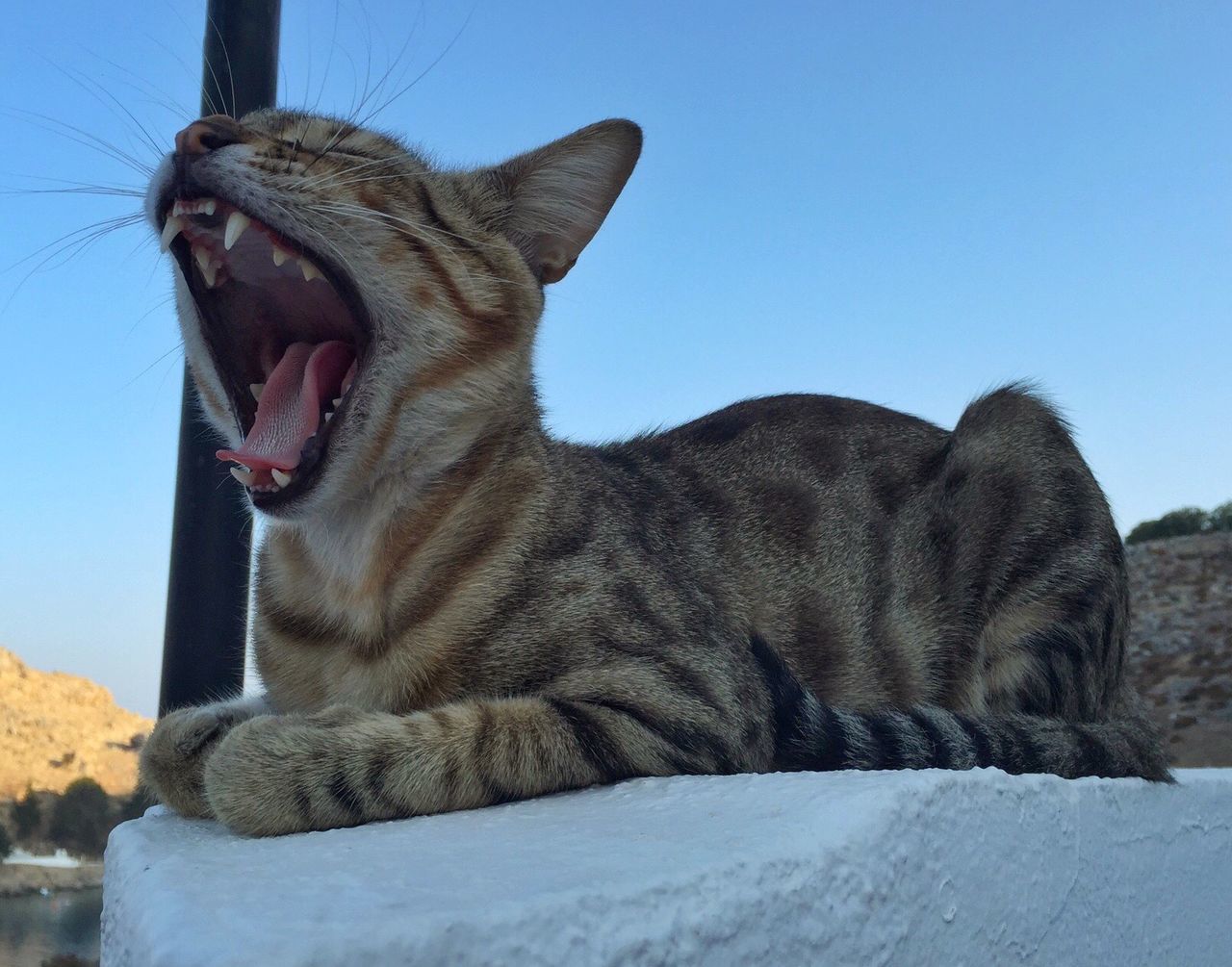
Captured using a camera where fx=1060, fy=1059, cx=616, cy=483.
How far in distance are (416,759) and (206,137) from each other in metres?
1.56

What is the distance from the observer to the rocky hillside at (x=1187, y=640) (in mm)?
11898

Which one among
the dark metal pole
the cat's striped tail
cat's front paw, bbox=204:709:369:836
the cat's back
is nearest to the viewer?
cat's front paw, bbox=204:709:369:836

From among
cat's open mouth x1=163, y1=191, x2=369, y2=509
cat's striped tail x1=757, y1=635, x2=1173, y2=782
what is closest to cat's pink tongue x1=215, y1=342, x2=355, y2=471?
cat's open mouth x1=163, y1=191, x2=369, y2=509

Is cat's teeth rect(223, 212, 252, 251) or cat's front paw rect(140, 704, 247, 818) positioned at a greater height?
cat's teeth rect(223, 212, 252, 251)

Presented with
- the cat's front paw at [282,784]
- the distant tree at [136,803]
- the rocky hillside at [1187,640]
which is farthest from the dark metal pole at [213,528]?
the rocky hillside at [1187,640]

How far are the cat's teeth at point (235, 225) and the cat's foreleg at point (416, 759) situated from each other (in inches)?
43.4

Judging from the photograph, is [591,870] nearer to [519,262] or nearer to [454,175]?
[519,262]

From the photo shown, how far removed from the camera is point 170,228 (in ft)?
8.46

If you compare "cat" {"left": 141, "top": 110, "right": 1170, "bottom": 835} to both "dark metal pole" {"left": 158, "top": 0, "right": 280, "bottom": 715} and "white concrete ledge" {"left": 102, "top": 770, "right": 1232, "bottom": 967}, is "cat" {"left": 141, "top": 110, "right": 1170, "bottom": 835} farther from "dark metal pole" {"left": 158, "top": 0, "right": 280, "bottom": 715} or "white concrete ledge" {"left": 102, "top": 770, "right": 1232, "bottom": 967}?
"dark metal pole" {"left": 158, "top": 0, "right": 280, "bottom": 715}

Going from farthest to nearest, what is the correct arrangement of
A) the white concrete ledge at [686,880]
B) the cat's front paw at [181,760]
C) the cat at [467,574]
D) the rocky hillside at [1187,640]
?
the rocky hillside at [1187,640]
the cat's front paw at [181,760]
the cat at [467,574]
the white concrete ledge at [686,880]

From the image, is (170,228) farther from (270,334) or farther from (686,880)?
(686,880)

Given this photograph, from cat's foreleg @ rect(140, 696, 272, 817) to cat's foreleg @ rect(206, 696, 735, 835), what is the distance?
12.9 inches

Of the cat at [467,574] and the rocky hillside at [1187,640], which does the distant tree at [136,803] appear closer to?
the cat at [467,574]

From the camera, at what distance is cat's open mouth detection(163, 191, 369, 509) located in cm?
246
